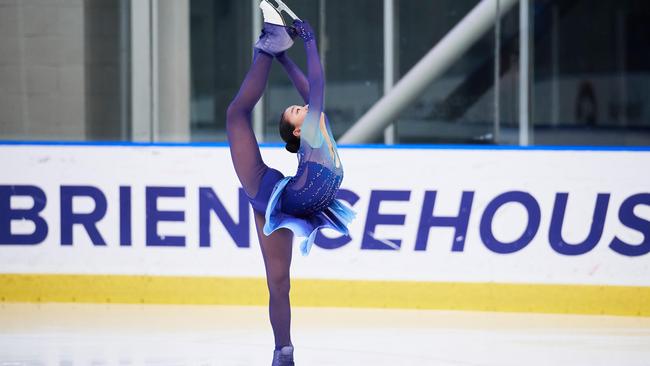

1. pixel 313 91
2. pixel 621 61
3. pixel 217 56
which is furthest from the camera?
pixel 621 61

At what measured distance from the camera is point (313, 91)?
482 cm

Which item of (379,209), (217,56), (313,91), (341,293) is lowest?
(341,293)

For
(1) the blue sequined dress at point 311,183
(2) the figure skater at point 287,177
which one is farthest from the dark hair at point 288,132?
(1) the blue sequined dress at point 311,183

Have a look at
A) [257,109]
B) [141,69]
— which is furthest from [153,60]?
[257,109]

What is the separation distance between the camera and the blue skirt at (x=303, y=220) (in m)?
5.00

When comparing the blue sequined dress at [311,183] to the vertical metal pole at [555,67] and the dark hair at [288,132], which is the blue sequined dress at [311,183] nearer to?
the dark hair at [288,132]

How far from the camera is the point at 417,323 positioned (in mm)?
6703

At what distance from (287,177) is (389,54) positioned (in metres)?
5.31

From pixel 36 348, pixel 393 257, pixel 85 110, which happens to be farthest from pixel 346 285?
pixel 85 110

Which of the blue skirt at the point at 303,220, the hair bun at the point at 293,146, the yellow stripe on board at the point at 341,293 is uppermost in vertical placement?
the hair bun at the point at 293,146

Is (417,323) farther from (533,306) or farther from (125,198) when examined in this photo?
(125,198)

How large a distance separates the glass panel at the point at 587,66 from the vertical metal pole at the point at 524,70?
1.83 m

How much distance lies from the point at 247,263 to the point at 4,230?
1.48m

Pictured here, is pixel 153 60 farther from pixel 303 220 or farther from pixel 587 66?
pixel 587 66
